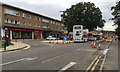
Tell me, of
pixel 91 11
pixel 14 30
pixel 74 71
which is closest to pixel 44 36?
pixel 14 30

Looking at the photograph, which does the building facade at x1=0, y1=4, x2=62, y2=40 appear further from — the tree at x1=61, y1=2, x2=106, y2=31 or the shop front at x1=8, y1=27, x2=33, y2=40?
the tree at x1=61, y1=2, x2=106, y2=31

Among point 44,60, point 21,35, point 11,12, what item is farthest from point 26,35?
point 44,60

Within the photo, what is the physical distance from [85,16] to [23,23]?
2200 centimetres

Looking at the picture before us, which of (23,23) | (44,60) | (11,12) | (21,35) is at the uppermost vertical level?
(11,12)

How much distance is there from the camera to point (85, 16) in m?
44.4

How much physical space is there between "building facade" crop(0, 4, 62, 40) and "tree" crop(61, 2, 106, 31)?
10.8m

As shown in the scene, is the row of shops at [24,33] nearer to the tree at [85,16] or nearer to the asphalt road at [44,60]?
the tree at [85,16]

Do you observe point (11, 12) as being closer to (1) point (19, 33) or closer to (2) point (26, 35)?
→ (1) point (19, 33)

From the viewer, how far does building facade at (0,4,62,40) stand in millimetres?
32537

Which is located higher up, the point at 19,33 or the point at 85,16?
the point at 85,16

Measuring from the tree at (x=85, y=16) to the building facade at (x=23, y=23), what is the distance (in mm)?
10776

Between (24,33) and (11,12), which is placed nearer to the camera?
(11,12)

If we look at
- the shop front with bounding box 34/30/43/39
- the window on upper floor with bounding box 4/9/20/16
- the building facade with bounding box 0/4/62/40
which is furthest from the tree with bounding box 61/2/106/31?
the window on upper floor with bounding box 4/9/20/16

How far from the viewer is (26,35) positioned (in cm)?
4088
